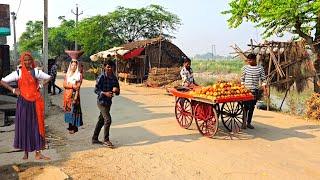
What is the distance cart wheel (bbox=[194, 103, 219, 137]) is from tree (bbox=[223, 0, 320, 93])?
5.34 meters

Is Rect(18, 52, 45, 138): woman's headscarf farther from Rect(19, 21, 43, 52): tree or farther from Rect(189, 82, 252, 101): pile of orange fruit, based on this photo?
Rect(19, 21, 43, 52): tree

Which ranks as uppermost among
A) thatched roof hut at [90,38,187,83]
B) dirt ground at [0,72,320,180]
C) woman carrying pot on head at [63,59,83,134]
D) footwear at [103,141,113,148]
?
thatched roof hut at [90,38,187,83]

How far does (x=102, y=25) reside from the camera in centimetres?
4047

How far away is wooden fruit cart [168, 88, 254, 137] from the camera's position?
8.98m

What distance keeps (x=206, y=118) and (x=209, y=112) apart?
16 cm

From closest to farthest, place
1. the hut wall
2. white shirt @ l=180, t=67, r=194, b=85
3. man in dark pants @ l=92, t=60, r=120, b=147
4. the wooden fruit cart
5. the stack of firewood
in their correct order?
man in dark pants @ l=92, t=60, r=120, b=147, the wooden fruit cart, white shirt @ l=180, t=67, r=194, b=85, the stack of firewood, the hut wall

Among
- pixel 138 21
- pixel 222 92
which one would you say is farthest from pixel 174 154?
pixel 138 21

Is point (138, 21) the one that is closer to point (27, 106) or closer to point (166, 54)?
point (166, 54)

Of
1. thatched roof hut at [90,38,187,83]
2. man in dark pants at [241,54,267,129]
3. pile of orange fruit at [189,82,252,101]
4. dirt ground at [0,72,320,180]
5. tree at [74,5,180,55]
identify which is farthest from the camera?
tree at [74,5,180,55]

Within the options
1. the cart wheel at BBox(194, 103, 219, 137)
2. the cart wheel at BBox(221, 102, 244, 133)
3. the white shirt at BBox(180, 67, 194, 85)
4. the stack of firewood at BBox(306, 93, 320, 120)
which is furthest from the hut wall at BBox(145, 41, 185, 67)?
the cart wheel at BBox(194, 103, 219, 137)

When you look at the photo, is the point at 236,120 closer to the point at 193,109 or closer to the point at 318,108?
the point at 193,109

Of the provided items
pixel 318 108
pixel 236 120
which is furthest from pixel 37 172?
pixel 318 108

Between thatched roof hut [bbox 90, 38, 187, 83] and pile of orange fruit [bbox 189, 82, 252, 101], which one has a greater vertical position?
thatched roof hut [bbox 90, 38, 187, 83]

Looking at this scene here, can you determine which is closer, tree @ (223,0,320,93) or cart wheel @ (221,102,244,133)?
cart wheel @ (221,102,244,133)
